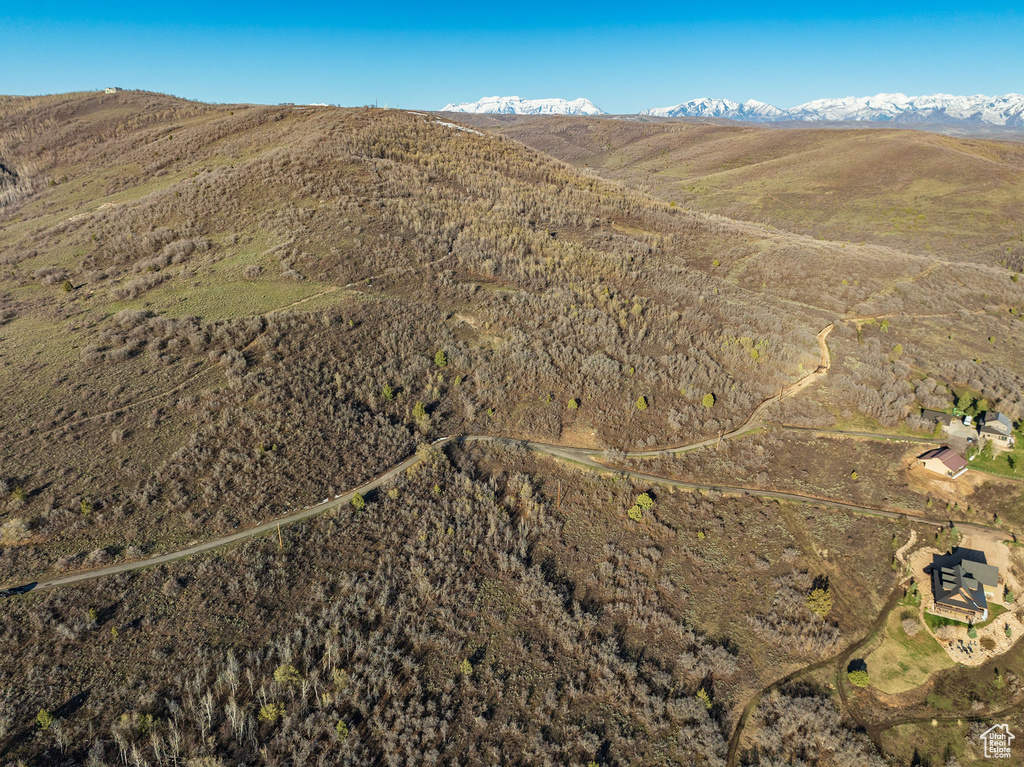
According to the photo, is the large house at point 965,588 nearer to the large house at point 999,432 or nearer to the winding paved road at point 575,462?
the winding paved road at point 575,462

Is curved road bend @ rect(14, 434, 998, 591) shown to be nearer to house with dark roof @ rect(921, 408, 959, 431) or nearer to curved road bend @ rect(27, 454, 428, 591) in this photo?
curved road bend @ rect(27, 454, 428, 591)

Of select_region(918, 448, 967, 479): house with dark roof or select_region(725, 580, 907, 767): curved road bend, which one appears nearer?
select_region(725, 580, 907, 767): curved road bend

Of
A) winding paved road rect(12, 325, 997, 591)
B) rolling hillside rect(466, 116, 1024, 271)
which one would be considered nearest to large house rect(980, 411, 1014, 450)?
winding paved road rect(12, 325, 997, 591)

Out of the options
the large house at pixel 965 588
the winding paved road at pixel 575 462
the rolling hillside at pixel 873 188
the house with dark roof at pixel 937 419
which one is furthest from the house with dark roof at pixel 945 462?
the rolling hillside at pixel 873 188

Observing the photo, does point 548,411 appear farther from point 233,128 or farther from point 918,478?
point 233,128

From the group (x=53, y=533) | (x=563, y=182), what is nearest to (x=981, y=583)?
(x=53, y=533)

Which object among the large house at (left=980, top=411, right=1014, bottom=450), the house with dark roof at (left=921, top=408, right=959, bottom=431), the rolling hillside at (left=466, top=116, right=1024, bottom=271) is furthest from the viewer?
the rolling hillside at (left=466, top=116, right=1024, bottom=271)
